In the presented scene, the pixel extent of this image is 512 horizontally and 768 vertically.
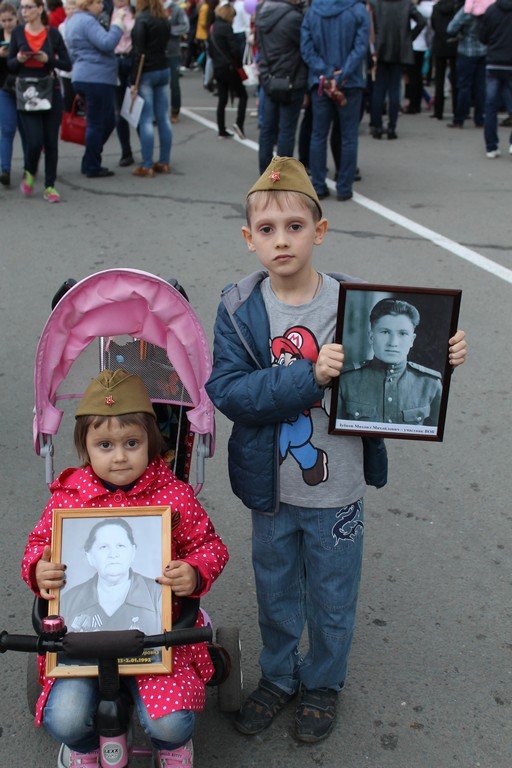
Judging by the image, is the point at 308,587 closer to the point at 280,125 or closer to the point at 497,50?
the point at 280,125

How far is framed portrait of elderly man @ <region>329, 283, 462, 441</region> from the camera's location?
2.61 m

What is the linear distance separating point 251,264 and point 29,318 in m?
2.00

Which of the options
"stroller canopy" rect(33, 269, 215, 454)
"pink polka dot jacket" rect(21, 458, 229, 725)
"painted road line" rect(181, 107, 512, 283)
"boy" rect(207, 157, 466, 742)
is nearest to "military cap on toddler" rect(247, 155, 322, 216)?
"boy" rect(207, 157, 466, 742)

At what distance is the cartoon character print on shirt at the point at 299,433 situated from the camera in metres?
2.82

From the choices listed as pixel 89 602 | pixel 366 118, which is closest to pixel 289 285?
pixel 89 602

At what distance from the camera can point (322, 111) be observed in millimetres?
9289

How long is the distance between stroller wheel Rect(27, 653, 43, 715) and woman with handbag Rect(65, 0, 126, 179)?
7995 millimetres

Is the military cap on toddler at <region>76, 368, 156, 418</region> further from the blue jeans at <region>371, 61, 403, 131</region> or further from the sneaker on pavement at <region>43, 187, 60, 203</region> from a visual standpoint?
the blue jeans at <region>371, 61, 403, 131</region>

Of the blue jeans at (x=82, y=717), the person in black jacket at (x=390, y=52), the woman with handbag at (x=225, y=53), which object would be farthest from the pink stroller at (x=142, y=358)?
the person in black jacket at (x=390, y=52)

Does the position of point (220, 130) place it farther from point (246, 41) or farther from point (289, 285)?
point (289, 285)

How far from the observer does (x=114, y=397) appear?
287 centimetres

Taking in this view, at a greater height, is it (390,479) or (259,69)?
(259,69)

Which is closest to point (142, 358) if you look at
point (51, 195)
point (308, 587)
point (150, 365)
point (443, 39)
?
point (150, 365)

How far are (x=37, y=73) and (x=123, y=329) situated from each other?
21.7ft
